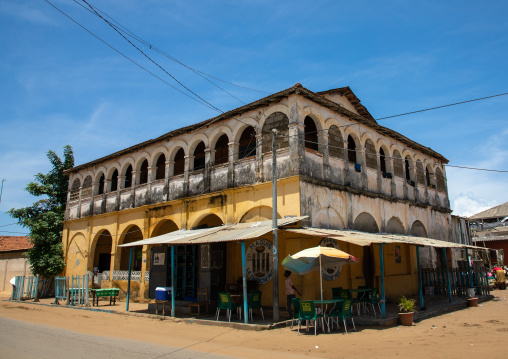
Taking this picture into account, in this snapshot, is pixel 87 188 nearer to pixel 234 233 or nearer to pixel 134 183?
pixel 134 183

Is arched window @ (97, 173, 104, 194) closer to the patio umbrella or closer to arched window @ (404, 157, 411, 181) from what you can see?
the patio umbrella

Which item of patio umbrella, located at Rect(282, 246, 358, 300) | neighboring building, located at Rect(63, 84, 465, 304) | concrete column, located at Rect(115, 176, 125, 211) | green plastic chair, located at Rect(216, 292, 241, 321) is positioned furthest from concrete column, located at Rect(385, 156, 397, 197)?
concrete column, located at Rect(115, 176, 125, 211)

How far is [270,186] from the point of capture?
1387 centimetres

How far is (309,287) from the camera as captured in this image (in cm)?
1275

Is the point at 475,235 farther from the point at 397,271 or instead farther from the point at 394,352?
the point at 394,352

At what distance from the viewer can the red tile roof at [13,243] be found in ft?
106

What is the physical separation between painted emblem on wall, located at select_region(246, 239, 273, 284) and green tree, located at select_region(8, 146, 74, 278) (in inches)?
580

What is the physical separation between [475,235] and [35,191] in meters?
34.7

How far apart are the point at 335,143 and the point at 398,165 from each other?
5.47 m

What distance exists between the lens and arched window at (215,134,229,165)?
17484 millimetres

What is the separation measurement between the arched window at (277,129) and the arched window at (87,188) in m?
14.2

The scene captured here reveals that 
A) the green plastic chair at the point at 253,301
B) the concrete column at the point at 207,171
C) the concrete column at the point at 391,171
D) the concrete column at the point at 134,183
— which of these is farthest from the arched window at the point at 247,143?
the concrete column at the point at 134,183

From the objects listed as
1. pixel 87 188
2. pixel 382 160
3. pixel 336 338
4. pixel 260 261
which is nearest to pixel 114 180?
pixel 87 188

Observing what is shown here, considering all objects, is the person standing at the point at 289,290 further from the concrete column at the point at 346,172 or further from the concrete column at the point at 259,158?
the concrete column at the point at 346,172
